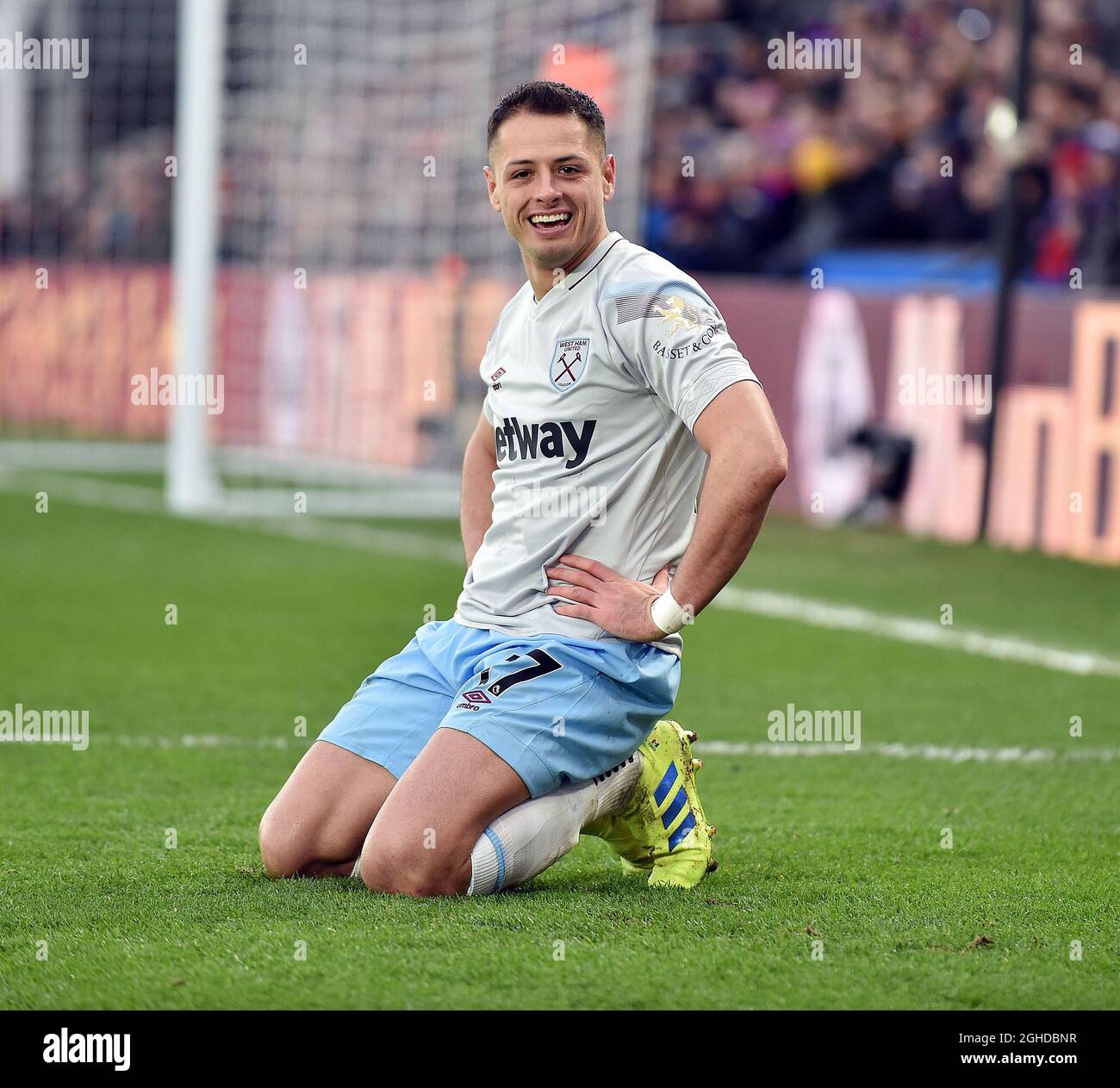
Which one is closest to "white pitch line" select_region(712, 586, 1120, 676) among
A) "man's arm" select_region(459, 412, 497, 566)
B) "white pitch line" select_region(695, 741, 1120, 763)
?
"white pitch line" select_region(695, 741, 1120, 763)

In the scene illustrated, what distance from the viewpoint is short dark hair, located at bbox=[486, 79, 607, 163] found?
14.2 feet

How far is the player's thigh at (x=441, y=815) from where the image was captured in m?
4.18

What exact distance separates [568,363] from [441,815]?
1020mm

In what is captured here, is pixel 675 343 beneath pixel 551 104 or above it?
beneath

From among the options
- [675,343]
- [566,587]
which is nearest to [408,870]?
[566,587]

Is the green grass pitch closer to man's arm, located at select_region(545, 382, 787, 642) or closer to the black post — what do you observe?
man's arm, located at select_region(545, 382, 787, 642)

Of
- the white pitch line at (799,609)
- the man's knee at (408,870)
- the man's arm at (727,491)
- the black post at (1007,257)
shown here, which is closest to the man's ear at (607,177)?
the man's arm at (727,491)

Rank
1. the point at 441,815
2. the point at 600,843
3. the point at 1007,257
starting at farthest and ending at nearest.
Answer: the point at 1007,257 → the point at 600,843 → the point at 441,815

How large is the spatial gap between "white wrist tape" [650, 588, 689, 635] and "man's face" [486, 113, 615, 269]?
801mm

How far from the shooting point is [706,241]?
1730 cm

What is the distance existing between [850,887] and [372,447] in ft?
37.6

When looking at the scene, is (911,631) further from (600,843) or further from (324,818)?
(324,818)

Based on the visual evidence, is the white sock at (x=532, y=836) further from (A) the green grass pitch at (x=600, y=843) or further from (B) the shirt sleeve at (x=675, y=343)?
(B) the shirt sleeve at (x=675, y=343)
